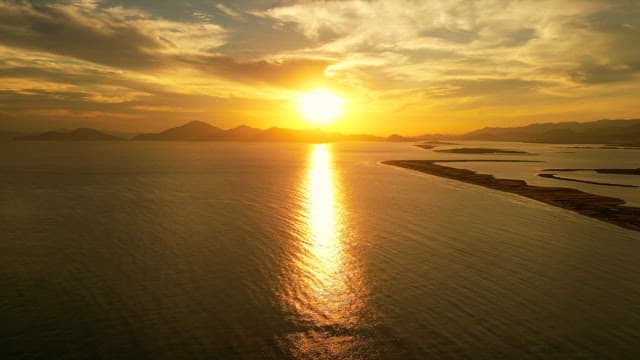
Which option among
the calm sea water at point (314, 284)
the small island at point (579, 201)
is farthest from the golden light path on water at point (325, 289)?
the small island at point (579, 201)

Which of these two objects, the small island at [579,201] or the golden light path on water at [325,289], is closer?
the golden light path on water at [325,289]

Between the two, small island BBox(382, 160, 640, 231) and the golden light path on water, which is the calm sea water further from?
small island BBox(382, 160, 640, 231)

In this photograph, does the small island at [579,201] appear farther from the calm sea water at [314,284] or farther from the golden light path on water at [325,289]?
the golden light path on water at [325,289]

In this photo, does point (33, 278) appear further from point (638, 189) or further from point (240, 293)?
point (638, 189)

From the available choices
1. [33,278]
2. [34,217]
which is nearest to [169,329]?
[33,278]

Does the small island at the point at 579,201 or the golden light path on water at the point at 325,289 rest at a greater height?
the small island at the point at 579,201

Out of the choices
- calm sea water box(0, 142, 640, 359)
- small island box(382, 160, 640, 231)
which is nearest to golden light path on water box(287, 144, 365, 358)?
calm sea water box(0, 142, 640, 359)
